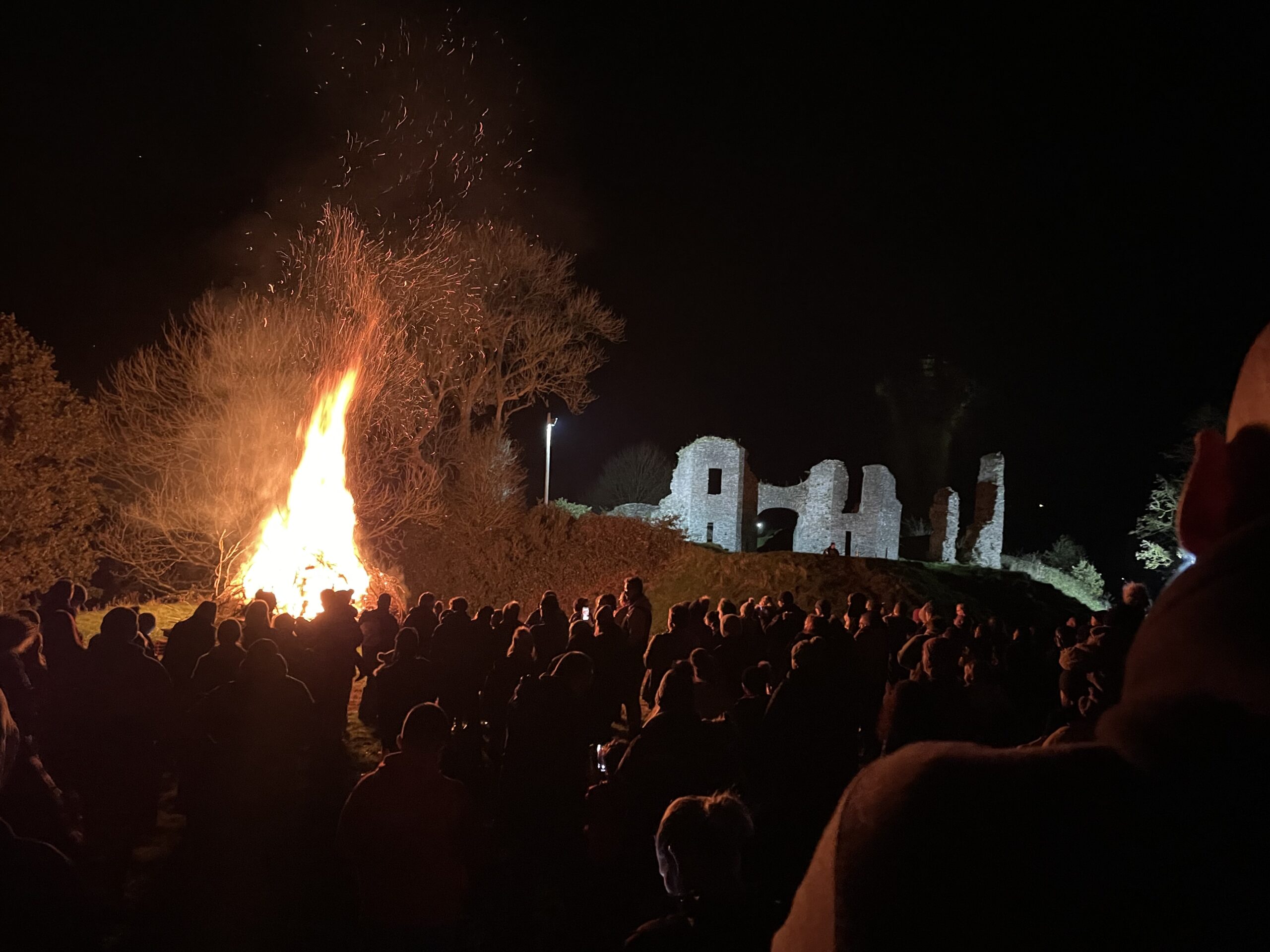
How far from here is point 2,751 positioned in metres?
4.38

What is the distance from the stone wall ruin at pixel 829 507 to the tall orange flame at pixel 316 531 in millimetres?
24022

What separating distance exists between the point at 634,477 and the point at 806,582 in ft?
140

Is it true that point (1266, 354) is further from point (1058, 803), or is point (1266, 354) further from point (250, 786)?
point (250, 786)

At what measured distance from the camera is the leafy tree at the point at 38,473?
15.4 m

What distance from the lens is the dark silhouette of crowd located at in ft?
3.18

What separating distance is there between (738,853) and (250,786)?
12.2ft

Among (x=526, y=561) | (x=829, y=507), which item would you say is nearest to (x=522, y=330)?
(x=526, y=561)

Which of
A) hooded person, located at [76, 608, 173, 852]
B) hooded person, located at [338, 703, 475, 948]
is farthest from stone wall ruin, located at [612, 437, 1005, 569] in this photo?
hooded person, located at [338, 703, 475, 948]

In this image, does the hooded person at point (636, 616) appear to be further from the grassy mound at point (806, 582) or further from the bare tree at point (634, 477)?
the bare tree at point (634, 477)

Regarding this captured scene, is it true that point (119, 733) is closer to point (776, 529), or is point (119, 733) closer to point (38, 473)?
point (38, 473)

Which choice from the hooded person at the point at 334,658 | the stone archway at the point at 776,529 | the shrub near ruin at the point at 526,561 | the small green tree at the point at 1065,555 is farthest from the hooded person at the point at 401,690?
the small green tree at the point at 1065,555

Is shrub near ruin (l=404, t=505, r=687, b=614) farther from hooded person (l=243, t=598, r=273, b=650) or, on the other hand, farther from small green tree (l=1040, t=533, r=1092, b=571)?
small green tree (l=1040, t=533, r=1092, b=571)

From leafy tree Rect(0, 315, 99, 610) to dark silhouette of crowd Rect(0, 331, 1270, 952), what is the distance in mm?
7950

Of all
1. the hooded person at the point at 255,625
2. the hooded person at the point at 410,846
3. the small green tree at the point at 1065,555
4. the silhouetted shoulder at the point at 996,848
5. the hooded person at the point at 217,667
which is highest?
the small green tree at the point at 1065,555
